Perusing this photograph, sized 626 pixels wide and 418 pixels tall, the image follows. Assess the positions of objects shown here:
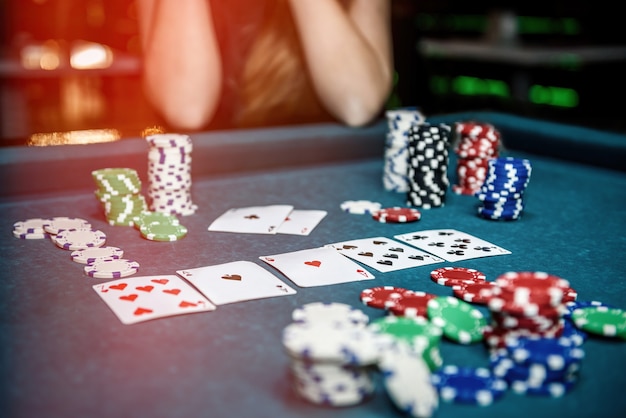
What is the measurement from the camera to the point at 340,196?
2.56 metres

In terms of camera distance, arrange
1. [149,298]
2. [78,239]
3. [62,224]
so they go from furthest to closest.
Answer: [62,224]
[78,239]
[149,298]

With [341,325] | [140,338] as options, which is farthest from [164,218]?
[341,325]

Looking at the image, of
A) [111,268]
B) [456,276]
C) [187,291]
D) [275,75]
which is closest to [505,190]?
[456,276]

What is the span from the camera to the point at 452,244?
202cm

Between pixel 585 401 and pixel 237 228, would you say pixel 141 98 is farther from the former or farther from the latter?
pixel 585 401

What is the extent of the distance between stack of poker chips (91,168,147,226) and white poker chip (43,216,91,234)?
8 centimetres

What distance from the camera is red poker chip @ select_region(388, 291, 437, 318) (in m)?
1.53

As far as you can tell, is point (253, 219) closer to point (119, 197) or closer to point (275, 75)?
point (119, 197)

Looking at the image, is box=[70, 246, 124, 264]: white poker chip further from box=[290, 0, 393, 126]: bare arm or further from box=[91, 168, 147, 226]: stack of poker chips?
box=[290, 0, 393, 126]: bare arm

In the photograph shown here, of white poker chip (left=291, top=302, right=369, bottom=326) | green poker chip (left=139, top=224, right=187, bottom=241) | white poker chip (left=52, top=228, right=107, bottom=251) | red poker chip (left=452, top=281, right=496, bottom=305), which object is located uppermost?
white poker chip (left=291, top=302, right=369, bottom=326)

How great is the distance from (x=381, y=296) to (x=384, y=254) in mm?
320

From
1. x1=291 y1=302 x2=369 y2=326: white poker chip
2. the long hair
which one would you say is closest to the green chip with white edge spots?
x1=291 y1=302 x2=369 y2=326: white poker chip

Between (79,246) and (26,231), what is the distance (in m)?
0.22

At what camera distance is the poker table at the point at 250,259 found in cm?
124
